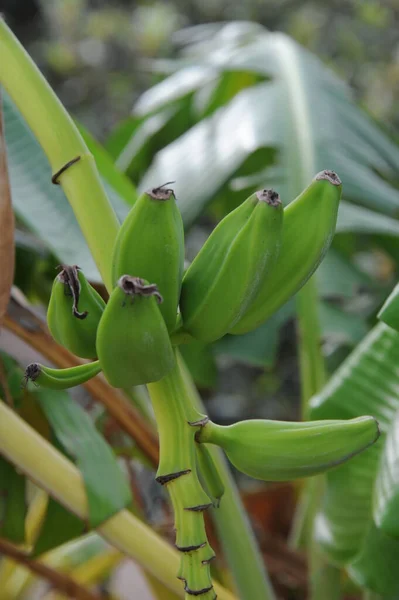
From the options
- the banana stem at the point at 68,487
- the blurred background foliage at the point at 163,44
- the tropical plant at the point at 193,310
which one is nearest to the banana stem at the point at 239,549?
the tropical plant at the point at 193,310

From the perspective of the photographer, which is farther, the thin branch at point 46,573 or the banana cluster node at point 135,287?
the thin branch at point 46,573

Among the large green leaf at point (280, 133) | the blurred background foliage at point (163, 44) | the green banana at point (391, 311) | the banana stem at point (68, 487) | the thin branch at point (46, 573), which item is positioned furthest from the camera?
the blurred background foliage at point (163, 44)

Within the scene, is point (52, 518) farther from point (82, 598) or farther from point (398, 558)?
point (398, 558)

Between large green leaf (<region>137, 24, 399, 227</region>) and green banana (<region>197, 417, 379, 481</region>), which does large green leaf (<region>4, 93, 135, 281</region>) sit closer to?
large green leaf (<region>137, 24, 399, 227</region>)

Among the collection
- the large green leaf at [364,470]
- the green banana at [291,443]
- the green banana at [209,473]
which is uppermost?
the green banana at [291,443]

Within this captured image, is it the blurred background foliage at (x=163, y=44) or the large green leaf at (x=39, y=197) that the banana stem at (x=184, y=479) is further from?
the blurred background foliage at (x=163, y=44)

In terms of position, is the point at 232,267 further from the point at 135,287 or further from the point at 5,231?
the point at 5,231

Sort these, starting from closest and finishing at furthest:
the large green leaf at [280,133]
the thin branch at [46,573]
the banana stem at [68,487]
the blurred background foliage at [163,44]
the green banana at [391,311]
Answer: the green banana at [391,311]
the banana stem at [68,487]
the thin branch at [46,573]
the large green leaf at [280,133]
the blurred background foliage at [163,44]

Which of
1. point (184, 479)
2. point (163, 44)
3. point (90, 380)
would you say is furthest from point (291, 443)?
point (163, 44)
